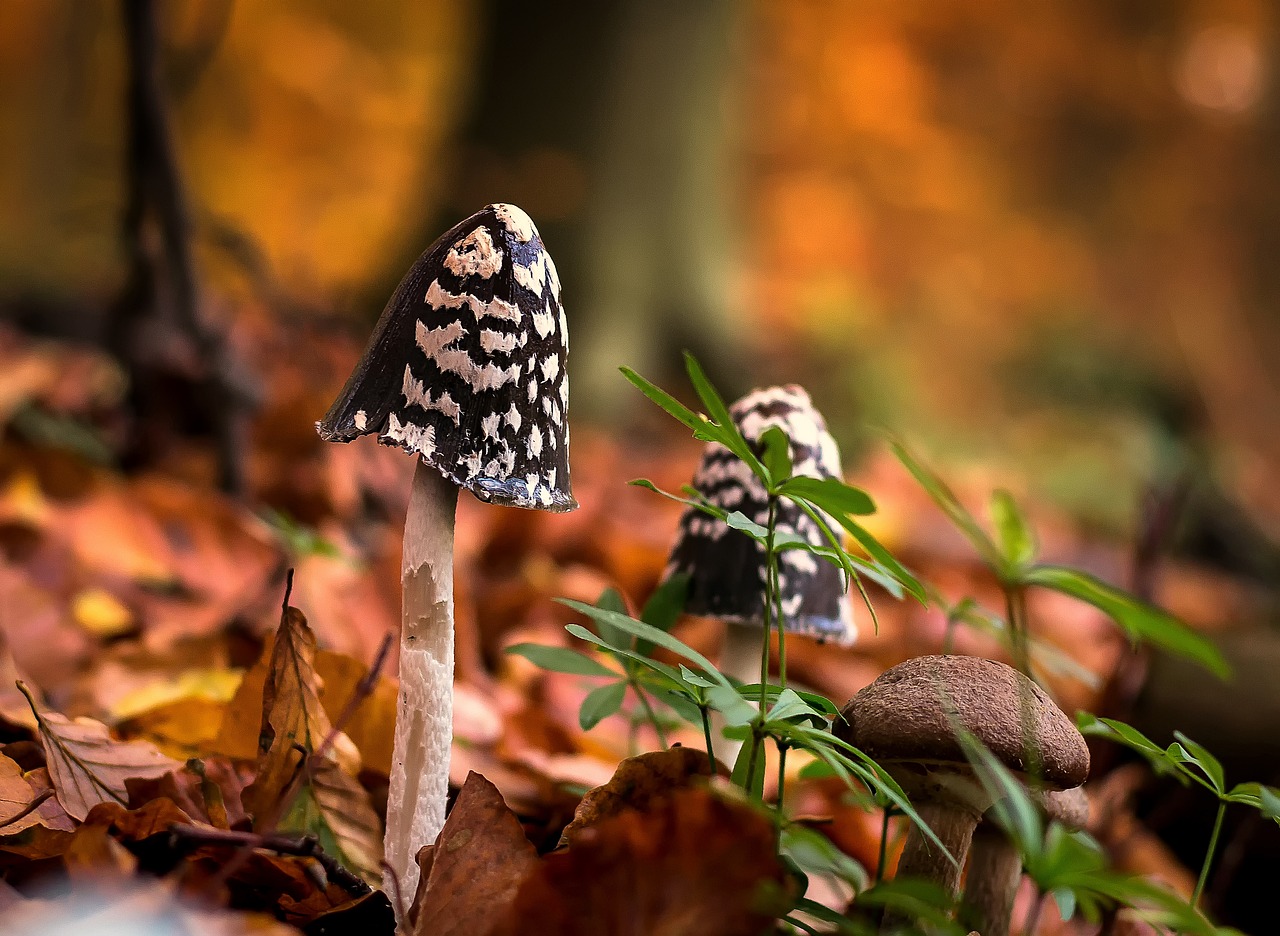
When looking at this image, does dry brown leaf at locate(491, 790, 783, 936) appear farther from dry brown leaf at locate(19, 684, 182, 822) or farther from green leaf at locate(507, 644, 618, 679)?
dry brown leaf at locate(19, 684, 182, 822)

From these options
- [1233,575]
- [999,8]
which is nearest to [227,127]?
[999,8]

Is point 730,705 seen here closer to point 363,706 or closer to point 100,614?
point 363,706

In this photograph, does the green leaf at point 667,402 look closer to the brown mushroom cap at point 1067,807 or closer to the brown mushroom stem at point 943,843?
the brown mushroom stem at point 943,843

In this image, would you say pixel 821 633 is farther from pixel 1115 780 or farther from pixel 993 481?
pixel 993 481

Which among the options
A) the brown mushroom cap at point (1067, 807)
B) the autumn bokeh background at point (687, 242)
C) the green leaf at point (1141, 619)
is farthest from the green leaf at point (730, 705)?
the autumn bokeh background at point (687, 242)

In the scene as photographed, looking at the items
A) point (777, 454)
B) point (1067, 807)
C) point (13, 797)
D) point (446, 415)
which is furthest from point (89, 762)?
point (1067, 807)

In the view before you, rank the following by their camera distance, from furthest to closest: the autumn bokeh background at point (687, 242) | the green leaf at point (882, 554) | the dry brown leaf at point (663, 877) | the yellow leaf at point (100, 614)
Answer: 1. the autumn bokeh background at point (687, 242)
2. the yellow leaf at point (100, 614)
3. the green leaf at point (882, 554)
4. the dry brown leaf at point (663, 877)

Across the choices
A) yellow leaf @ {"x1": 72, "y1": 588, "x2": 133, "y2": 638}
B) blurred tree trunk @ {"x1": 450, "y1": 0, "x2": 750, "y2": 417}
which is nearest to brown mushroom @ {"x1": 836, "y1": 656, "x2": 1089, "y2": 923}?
yellow leaf @ {"x1": 72, "y1": 588, "x2": 133, "y2": 638}
